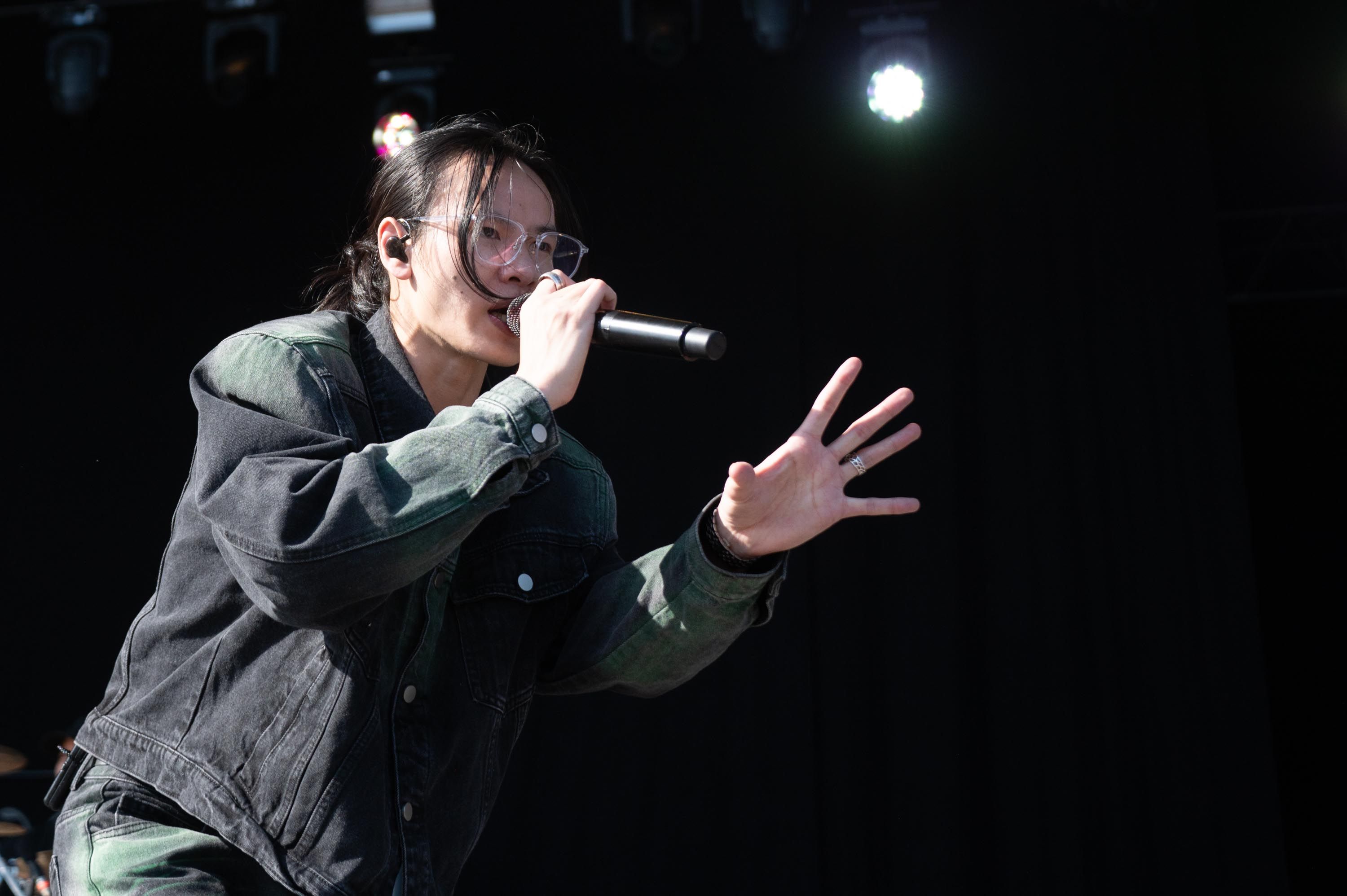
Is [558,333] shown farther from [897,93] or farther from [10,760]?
[10,760]

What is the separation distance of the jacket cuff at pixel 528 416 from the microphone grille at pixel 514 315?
9.9 inches

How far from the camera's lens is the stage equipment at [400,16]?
12.4 ft

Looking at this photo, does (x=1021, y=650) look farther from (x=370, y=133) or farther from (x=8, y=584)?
(x=8, y=584)

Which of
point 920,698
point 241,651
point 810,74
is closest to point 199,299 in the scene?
point 810,74

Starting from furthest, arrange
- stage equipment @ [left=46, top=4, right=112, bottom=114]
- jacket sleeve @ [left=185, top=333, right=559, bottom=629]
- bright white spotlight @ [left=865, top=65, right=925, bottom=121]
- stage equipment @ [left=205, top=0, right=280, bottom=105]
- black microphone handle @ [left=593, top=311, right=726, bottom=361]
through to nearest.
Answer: stage equipment @ [left=46, top=4, right=112, bottom=114] < stage equipment @ [left=205, top=0, right=280, bottom=105] < bright white spotlight @ [left=865, top=65, right=925, bottom=121] < black microphone handle @ [left=593, top=311, right=726, bottom=361] < jacket sleeve @ [left=185, top=333, right=559, bottom=629]

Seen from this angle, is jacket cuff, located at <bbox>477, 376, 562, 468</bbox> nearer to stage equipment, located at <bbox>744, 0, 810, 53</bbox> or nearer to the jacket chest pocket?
the jacket chest pocket

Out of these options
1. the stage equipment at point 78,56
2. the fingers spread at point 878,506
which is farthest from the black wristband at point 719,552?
the stage equipment at point 78,56

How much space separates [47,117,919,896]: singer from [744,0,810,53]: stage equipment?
2.24 metres

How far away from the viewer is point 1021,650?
3.60 metres

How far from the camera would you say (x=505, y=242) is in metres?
1.40

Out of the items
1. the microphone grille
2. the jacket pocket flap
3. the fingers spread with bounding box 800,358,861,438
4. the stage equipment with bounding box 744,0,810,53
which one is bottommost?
the jacket pocket flap

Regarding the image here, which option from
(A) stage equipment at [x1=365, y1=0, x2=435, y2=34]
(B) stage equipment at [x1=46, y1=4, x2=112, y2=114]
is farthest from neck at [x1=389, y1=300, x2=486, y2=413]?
(B) stage equipment at [x1=46, y1=4, x2=112, y2=114]

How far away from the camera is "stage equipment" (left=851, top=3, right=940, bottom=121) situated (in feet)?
11.9

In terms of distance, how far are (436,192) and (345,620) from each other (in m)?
0.60
